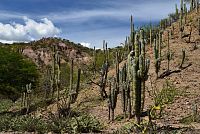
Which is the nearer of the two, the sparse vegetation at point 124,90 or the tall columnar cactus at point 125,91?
the sparse vegetation at point 124,90

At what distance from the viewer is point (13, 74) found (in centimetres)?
3838

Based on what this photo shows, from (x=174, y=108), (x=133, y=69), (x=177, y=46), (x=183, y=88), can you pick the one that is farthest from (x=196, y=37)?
(x=133, y=69)

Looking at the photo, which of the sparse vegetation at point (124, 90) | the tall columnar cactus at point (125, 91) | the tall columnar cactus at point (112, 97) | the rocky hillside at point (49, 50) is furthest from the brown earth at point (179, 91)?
the rocky hillside at point (49, 50)

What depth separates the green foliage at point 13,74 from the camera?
37.3m

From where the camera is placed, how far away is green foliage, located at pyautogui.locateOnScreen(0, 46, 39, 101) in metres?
37.3

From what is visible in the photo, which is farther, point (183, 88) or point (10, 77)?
point (10, 77)

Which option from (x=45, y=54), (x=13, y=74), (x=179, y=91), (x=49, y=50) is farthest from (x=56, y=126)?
(x=45, y=54)

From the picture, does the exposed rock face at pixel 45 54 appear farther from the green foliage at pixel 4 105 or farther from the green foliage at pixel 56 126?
the green foliage at pixel 56 126

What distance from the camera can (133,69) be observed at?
16.3 m

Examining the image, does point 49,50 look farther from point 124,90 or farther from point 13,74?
point 124,90

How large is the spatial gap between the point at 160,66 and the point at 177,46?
5422 millimetres

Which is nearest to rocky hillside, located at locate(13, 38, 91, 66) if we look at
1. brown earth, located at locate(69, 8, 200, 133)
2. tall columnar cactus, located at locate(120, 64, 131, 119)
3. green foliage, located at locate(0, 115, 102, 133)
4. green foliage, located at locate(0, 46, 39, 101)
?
green foliage, located at locate(0, 46, 39, 101)

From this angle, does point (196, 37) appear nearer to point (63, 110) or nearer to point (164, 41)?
point (164, 41)

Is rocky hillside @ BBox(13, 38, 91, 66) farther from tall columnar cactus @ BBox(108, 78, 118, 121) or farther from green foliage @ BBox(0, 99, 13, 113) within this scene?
tall columnar cactus @ BBox(108, 78, 118, 121)
